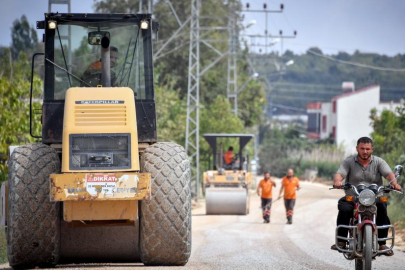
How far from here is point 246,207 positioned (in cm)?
3177

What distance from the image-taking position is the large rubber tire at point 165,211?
1130cm

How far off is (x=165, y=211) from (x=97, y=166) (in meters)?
1.06

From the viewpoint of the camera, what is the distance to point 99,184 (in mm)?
10586

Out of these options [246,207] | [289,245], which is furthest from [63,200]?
[246,207]

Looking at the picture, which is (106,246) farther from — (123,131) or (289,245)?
(289,245)

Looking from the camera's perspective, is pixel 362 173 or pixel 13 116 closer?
pixel 362 173

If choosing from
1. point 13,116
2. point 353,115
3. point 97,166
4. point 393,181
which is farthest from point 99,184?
Answer: point 353,115

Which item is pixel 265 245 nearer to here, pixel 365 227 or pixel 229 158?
pixel 365 227

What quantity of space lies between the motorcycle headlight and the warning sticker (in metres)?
2.94

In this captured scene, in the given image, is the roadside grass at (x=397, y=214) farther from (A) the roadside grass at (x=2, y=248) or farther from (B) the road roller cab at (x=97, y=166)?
(B) the road roller cab at (x=97, y=166)

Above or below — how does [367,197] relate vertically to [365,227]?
above

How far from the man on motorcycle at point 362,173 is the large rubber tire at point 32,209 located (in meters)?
3.52

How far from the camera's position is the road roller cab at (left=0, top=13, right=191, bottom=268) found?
35.3 ft

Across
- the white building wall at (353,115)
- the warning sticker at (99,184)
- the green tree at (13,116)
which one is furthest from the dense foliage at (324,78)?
the warning sticker at (99,184)
